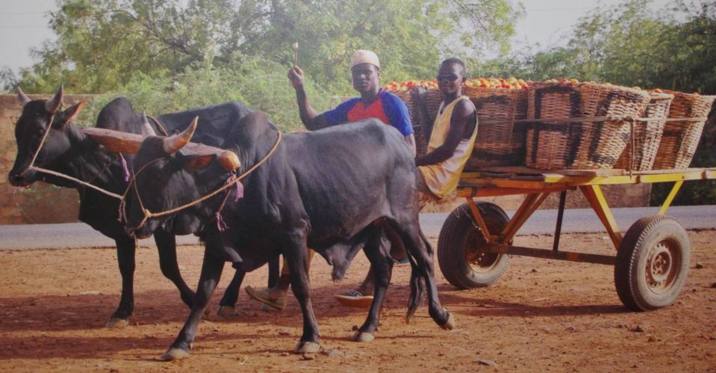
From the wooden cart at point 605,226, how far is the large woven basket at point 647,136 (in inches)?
4.2

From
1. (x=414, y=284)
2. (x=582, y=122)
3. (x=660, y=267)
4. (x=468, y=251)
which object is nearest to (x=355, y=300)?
(x=414, y=284)

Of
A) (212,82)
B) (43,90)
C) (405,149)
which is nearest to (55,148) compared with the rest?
(405,149)

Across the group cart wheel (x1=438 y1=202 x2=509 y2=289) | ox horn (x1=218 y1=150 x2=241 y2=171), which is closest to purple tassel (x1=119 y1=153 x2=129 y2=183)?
ox horn (x1=218 y1=150 x2=241 y2=171)

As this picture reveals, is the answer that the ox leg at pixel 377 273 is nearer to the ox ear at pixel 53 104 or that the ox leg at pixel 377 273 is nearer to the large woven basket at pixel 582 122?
the large woven basket at pixel 582 122

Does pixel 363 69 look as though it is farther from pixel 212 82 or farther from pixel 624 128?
pixel 212 82

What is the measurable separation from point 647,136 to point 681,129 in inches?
23.5

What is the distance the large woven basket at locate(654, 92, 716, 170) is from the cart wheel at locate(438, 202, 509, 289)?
5.27ft

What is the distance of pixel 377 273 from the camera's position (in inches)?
277

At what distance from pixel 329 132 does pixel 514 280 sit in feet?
11.2

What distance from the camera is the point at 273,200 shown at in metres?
6.16

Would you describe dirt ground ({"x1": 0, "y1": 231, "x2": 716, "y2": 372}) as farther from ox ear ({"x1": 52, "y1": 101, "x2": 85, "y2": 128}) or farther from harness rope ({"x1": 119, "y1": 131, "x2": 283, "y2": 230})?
ox ear ({"x1": 52, "y1": 101, "x2": 85, "y2": 128})

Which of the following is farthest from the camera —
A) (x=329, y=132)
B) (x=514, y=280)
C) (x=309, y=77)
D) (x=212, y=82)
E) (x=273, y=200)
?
(x=309, y=77)

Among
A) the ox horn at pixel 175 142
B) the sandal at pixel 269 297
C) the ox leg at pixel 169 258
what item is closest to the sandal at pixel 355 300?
the sandal at pixel 269 297

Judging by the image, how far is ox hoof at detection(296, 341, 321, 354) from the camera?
6086mm
